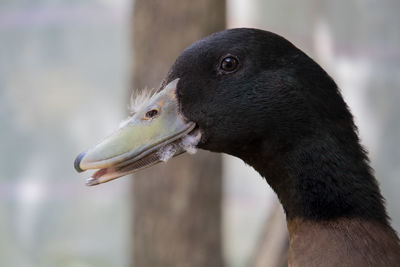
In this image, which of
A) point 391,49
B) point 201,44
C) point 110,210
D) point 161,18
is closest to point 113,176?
point 201,44

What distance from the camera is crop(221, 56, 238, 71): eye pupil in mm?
2045

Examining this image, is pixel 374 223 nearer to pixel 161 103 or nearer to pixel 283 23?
→ pixel 161 103

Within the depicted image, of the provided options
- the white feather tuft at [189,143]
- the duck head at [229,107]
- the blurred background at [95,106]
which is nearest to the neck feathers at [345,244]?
the duck head at [229,107]

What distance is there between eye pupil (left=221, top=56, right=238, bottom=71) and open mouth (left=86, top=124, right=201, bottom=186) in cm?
18

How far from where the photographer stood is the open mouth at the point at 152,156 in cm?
205

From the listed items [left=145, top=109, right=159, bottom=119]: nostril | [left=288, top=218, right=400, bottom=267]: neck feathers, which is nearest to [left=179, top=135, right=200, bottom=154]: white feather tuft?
[left=145, top=109, right=159, bottom=119]: nostril

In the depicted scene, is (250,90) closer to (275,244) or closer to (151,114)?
(151,114)

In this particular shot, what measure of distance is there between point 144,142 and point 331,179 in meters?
0.49

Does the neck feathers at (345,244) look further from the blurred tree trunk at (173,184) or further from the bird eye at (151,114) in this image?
the blurred tree trunk at (173,184)

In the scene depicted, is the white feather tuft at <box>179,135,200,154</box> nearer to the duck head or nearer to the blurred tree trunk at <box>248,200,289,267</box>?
the duck head

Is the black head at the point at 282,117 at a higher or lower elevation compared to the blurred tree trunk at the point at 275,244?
higher

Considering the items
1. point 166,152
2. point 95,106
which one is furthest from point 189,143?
point 95,106

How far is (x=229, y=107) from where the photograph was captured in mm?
2074

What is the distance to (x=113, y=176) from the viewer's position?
2.05 metres
